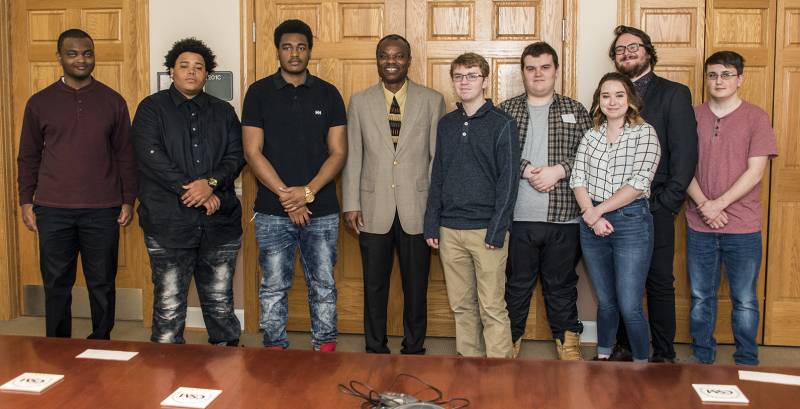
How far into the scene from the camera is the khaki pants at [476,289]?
3150 millimetres

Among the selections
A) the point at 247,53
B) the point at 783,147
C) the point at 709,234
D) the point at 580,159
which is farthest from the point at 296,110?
the point at 783,147

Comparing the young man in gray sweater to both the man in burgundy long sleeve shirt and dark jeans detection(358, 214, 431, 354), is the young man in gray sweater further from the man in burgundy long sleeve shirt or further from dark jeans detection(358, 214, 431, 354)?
the man in burgundy long sleeve shirt

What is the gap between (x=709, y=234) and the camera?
10.7ft

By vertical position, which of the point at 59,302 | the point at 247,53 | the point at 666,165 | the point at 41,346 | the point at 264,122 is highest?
the point at 247,53

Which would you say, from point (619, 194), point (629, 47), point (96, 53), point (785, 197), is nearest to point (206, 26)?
point (96, 53)

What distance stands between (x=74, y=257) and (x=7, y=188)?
50.8 inches

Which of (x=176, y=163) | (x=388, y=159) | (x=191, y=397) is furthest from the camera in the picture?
(x=388, y=159)

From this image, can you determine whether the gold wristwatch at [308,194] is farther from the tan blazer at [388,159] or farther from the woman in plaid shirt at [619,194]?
the woman in plaid shirt at [619,194]

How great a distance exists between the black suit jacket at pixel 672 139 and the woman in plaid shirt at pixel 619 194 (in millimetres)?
192

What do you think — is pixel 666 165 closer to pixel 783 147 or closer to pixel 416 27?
pixel 783 147

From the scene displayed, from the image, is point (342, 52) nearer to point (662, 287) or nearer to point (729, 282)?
point (662, 287)

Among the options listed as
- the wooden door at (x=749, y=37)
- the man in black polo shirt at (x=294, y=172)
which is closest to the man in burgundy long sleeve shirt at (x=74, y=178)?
the man in black polo shirt at (x=294, y=172)

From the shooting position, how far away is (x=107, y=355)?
1659 mm

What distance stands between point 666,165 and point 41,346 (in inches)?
106
